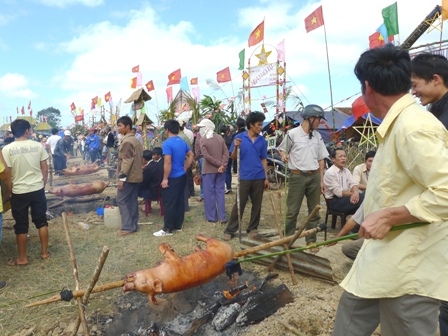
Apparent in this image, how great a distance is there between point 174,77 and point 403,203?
21518 mm

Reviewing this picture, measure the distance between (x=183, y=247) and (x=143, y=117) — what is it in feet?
18.5

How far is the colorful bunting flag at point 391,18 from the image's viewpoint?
1187cm

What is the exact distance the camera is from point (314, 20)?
44.0 feet

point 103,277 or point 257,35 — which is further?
point 257,35

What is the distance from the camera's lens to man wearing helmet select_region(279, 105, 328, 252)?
560 cm

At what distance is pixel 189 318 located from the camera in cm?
392

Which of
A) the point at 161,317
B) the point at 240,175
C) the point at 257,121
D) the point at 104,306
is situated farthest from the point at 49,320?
the point at 257,121

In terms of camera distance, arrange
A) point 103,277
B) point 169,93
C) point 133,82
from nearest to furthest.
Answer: point 103,277 → point 133,82 → point 169,93

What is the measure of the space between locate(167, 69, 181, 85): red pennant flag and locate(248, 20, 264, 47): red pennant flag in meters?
7.25

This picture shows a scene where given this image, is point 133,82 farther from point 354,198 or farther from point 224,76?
point 354,198

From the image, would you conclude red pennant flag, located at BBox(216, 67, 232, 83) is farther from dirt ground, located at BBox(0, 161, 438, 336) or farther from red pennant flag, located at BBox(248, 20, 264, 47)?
dirt ground, located at BBox(0, 161, 438, 336)

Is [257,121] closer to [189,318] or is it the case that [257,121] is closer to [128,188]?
[128,188]

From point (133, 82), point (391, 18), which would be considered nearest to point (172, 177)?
point (391, 18)

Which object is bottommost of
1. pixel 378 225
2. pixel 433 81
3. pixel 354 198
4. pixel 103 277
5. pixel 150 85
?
pixel 103 277
